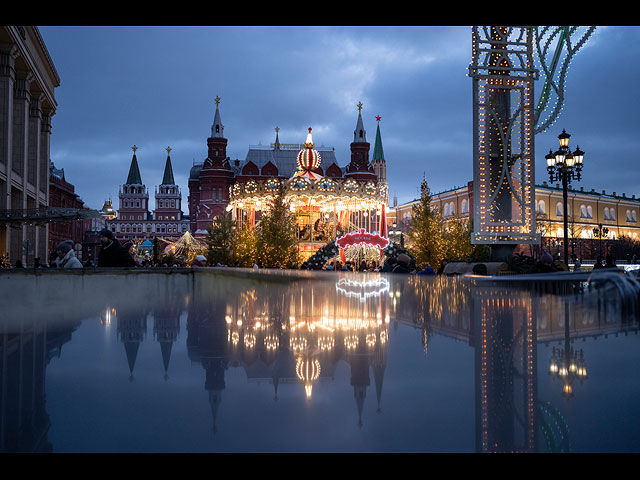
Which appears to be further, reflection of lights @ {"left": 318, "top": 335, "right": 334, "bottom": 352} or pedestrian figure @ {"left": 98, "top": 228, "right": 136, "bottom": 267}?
pedestrian figure @ {"left": 98, "top": 228, "right": 136, "bottom": 267}

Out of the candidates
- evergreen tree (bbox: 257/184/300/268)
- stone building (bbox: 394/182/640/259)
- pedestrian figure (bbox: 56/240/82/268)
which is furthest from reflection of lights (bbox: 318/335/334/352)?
stone building (bbox: 394/182/640/259)

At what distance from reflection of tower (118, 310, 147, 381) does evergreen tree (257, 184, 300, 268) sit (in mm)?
17285

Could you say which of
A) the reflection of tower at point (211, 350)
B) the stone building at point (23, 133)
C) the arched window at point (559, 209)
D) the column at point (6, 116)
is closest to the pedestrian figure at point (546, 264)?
the reflection of tower at point (211, 350)

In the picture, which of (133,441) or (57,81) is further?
(57,81)

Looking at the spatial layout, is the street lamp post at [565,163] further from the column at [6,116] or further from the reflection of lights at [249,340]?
the column at [6,116]

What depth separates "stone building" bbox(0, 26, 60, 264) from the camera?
2228cm

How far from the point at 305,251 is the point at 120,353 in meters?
23.0

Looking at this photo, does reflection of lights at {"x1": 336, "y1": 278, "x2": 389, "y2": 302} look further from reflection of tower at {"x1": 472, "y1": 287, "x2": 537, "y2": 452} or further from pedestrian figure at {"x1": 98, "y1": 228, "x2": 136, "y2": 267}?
pedestrian figure at {"x1": 98, "y1": 228, "x2": 136, "y2": 267}

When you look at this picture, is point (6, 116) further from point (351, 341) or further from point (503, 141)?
point (351, 341)

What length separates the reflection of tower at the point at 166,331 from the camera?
2.12 meters

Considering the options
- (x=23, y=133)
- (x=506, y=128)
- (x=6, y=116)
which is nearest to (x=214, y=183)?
(x=23, y=133)

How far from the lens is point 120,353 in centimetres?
220
